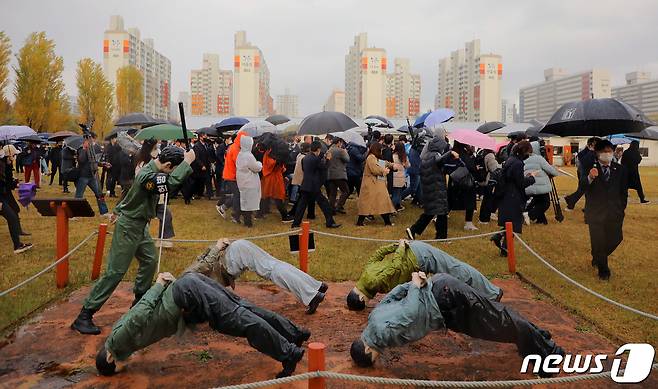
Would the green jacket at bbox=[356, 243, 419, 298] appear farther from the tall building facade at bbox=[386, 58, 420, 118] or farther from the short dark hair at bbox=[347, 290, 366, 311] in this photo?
the tall building facade at bbox=[386, 58, 420, 118]

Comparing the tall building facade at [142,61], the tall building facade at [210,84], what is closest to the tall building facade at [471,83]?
the tall building facade at [210,84]

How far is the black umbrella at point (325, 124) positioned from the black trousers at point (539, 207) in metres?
3.98

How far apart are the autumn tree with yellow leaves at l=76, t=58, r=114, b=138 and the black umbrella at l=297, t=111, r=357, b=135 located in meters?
41.2

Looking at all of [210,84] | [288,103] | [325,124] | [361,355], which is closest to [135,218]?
[361,355]

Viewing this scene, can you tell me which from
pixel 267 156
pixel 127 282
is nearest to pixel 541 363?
pixel 127 282

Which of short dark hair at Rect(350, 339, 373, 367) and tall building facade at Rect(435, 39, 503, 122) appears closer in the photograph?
short dark hair at Rect(350, 339, 373, 367)

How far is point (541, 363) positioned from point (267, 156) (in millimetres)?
7364

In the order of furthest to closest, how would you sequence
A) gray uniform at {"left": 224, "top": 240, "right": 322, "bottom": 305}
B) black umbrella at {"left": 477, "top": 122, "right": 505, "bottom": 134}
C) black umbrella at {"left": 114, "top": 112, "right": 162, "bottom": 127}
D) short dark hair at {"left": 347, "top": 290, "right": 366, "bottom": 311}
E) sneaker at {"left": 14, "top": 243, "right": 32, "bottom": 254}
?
black umbrella at {"left": 477, "top": 122, "right": 505, "bottom": 134} < black umbrella at {"left": 114, "top": 112, "right": 162, "bottom": 127} < sneaker at {"left": 14, "top": 243, "right": 32, "bottom": 254} < short dark hair at {"left": 347, "top": 290, "right": 366, "bottom": 311} < gray uniform at {"left": 224, "top": 240, "right": 322, "bottom": 305}

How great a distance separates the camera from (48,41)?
35.3 metres

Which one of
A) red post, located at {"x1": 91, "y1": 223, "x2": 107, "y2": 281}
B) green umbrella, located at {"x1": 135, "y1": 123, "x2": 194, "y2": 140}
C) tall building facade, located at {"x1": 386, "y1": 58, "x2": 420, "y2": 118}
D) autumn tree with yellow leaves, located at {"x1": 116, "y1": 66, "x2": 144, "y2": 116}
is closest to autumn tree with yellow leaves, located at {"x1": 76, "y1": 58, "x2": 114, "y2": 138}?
autumn tree with yellow leaves, located at {"x1": 116, "y1": 66, "x2": 144, "y2": 116}

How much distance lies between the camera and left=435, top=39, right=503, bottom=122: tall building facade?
275 feet

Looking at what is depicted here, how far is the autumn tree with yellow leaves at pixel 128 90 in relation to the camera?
54.0 metres

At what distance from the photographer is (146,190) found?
4.42 meters

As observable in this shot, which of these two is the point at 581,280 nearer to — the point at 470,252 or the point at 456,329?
the point at 470,252
